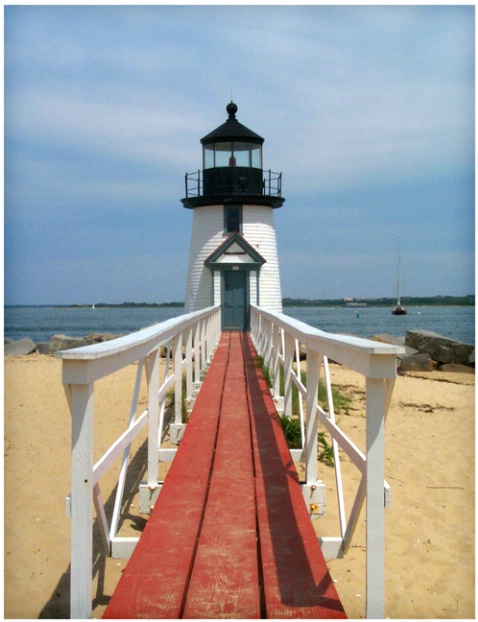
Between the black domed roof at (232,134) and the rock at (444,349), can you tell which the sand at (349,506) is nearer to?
the rock at (444,349)

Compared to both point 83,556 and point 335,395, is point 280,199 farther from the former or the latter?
point 83,556

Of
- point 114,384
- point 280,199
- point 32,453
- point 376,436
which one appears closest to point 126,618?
point 376,436

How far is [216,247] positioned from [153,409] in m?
17.3

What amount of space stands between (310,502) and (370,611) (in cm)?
242

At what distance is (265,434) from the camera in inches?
245

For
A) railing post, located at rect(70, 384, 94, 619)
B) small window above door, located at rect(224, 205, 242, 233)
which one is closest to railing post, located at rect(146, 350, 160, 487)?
railing post, located at rect(70, 384, 94, 619)

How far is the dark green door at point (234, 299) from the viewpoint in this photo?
Answer: 21844 millimetres

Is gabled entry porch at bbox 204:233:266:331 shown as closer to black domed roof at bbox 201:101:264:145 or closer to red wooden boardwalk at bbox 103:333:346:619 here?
black domed roof at bbox 201:101:264:145

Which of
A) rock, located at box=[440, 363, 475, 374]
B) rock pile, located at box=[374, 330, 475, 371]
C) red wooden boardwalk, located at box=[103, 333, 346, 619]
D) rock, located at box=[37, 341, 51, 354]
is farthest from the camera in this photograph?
rock, located at box=[37, 341, 51, 354]

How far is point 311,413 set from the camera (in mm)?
5168

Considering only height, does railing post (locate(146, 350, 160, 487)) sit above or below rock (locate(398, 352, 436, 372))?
above

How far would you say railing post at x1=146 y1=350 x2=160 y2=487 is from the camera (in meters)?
4.93

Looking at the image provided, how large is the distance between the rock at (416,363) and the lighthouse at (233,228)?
15.1 ft

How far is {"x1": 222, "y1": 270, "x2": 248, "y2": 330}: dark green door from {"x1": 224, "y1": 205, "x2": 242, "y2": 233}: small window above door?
1433mm
